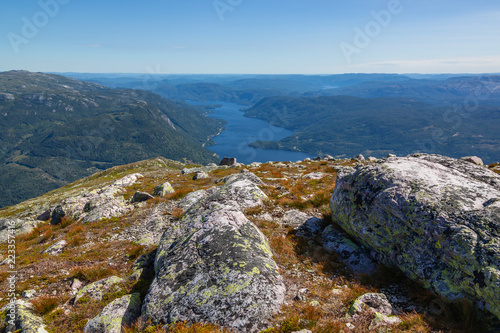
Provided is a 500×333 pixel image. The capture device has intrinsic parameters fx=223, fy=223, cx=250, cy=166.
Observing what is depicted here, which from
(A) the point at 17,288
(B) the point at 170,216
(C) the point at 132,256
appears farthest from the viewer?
(B) the point at 170,216

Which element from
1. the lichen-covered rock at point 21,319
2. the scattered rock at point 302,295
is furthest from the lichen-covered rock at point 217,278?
the lichen-covered rock at point 21,319

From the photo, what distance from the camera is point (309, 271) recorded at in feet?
29.7

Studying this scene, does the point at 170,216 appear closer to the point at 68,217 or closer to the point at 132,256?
the point at 132,256

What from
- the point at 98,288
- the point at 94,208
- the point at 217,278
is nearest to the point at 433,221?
the point at 217,278

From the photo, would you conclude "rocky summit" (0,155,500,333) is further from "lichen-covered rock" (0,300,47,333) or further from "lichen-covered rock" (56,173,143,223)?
"lichen-covered rock" (56,173,143,223)

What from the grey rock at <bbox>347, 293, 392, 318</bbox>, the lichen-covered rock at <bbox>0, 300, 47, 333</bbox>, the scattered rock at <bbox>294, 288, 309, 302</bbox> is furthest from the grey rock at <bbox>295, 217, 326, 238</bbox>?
the lichen-covered rock at <bbox>0, 300, 47, 333</bbox>

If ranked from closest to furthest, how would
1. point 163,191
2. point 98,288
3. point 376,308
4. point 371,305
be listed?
point 376,308
point 371,305
point 98,288
point 163,191

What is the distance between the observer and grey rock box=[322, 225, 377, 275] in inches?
355

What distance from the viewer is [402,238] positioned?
8.29 metres

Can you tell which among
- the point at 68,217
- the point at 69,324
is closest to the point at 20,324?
the point at 69,324

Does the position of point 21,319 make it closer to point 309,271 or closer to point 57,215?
point 309,271

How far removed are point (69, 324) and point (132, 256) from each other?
429cm

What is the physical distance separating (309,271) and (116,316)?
7122 millimetres

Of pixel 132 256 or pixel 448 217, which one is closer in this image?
pixel 448 217
